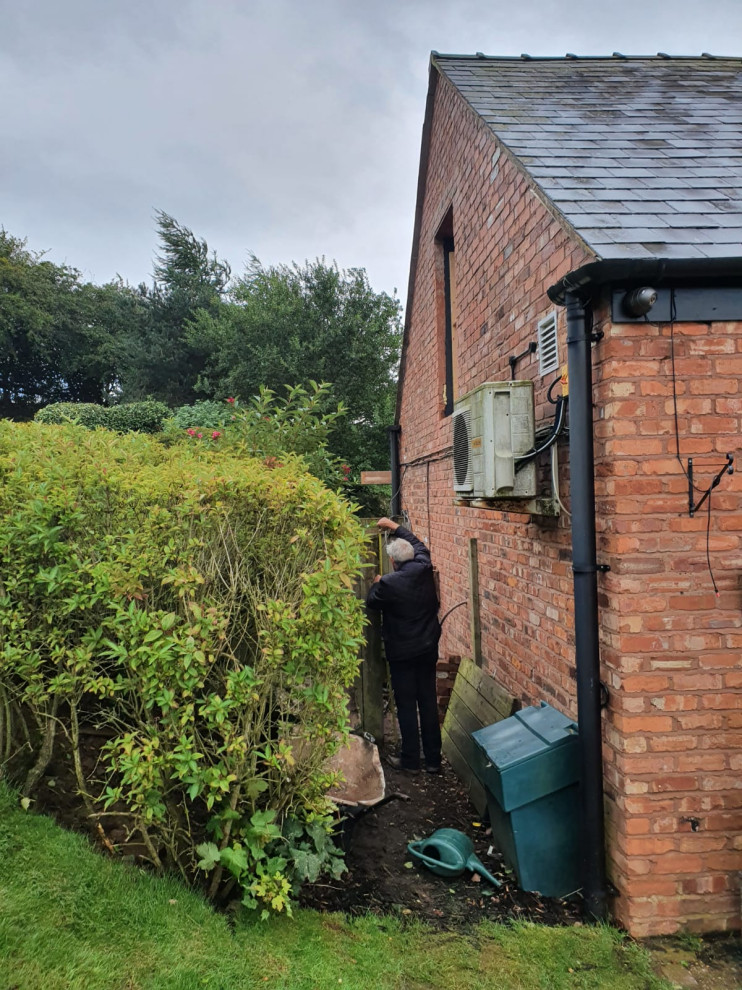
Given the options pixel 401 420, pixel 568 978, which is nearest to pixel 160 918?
pixel 568 978

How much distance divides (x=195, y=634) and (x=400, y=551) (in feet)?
9.32

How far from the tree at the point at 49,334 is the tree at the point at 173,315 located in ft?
8.22

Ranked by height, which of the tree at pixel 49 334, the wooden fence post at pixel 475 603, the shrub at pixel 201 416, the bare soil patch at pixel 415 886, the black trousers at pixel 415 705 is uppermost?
the tree at pixel 49 334

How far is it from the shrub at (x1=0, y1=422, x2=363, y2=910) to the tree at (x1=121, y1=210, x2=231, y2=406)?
23.3 meters

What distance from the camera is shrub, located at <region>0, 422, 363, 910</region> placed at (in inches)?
103

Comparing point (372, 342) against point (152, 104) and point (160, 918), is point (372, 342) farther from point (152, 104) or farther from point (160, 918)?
point (160, 918)

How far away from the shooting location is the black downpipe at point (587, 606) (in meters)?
3.08

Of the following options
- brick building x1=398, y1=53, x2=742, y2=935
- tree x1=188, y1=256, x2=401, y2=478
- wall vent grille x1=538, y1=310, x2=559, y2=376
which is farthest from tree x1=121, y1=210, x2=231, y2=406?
wall vent grille x1=538, y1=310, x2=559, y2=376

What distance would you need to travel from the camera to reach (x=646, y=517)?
296 centimetres

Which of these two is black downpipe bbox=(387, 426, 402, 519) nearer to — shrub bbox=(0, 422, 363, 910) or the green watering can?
the green watering can

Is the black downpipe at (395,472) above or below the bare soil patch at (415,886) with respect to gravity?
above

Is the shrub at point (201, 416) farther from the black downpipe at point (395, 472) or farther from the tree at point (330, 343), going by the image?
the black downpipe at point (395, 472)

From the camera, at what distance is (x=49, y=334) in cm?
2864

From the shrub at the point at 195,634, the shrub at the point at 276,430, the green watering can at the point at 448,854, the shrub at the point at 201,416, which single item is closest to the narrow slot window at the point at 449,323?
the shrub at the point at 276,430
